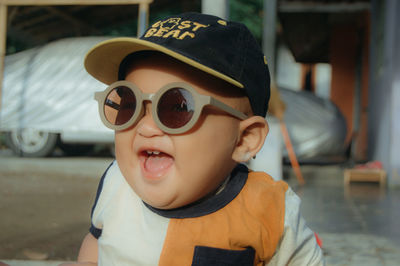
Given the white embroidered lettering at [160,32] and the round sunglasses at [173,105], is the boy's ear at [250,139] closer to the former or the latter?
the round sunglasses at [173,105]

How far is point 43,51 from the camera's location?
7.70 meters

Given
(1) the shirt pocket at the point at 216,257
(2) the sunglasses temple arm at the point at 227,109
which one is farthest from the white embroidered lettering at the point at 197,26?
(1) the shirt pocket at the point at 216,257

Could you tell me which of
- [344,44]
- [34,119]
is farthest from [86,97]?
[344,44]

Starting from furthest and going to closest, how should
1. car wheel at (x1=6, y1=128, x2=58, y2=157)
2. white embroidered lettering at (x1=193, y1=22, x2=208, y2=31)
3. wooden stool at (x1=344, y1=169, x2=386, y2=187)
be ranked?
1. car wheel at (x1=6, y1=128, x2=58, y2=157)
2. wooden stool at (x1=344, y1=169, x2=386, y2=187)
3. white embroidered lettering at (x1=193, y1=22, x2=208, y2=31)

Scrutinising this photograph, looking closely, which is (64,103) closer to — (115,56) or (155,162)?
(115,56)

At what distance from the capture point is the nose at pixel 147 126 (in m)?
1.14

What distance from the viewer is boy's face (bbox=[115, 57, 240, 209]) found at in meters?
1.15

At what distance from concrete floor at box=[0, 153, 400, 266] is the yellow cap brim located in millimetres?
1330

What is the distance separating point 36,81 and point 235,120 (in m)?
6.88

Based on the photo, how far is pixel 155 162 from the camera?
1184 millimetres

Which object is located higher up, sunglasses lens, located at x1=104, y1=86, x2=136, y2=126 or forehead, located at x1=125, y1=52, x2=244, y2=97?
forehead, located at x1=125, y1=52, x2=244, y2=97

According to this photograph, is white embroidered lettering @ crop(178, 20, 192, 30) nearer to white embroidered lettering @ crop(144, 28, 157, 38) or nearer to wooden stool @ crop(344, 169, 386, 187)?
white embroidered lettering @ crop(144, 28, 157, 38)

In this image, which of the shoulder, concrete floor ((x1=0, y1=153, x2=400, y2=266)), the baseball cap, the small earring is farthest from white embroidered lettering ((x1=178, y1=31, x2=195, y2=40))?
concrete floor ((x1=0, y1=153, x2=400, y2=266))

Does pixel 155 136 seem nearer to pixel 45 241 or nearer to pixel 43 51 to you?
pixel 45 241
